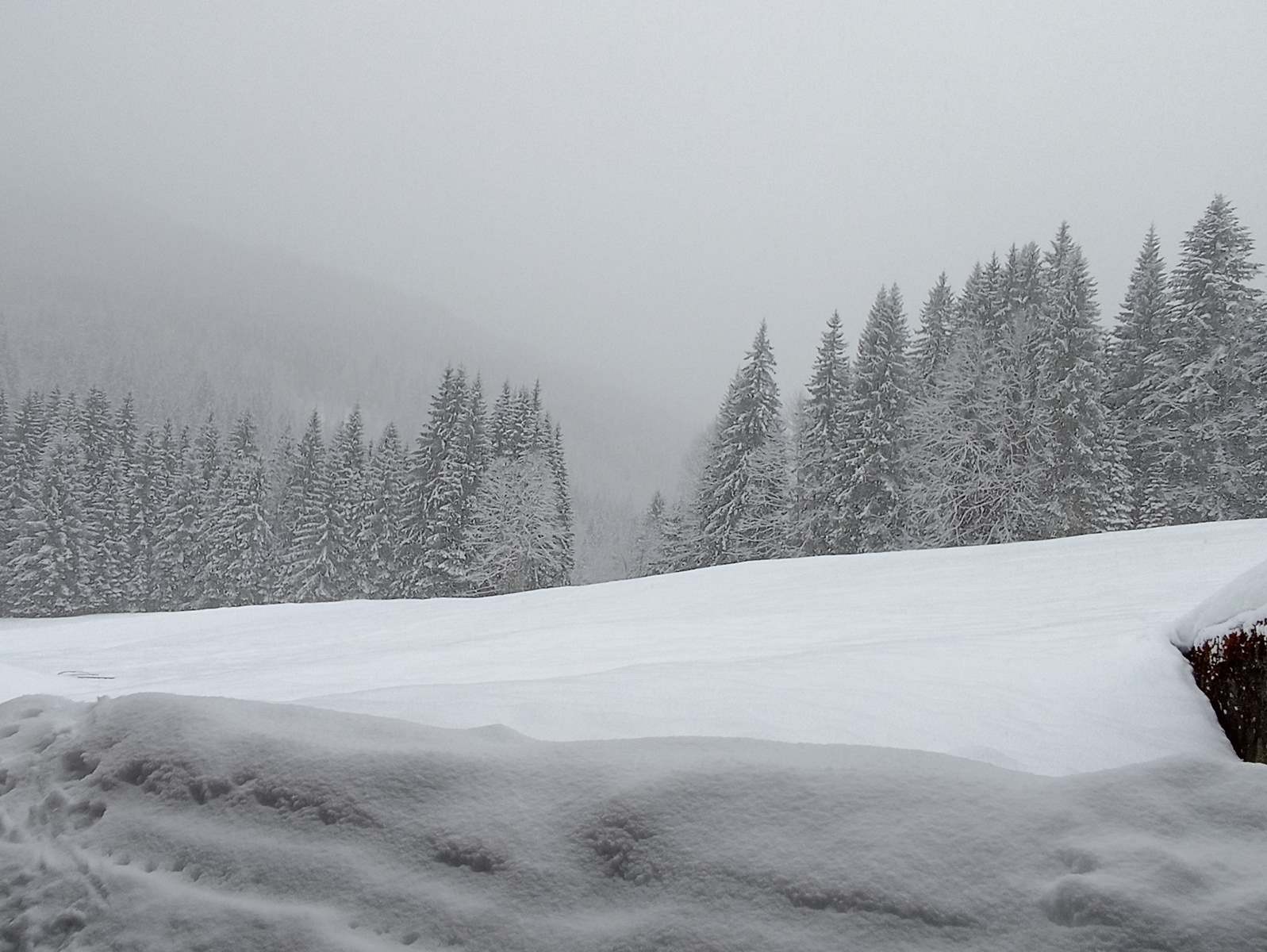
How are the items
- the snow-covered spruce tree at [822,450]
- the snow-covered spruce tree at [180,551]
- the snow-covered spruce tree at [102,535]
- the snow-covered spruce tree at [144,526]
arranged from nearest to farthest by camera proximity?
1. the snow-covered spruce tree at [822,450]
2. the snow-covered spruce tree at [102,535]
3. the snow-covered spruce tree at [144,526]
4. the snow-covered spruce tree at [180,551]

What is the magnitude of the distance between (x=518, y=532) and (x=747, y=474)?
9.31 m

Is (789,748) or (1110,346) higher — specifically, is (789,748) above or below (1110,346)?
below

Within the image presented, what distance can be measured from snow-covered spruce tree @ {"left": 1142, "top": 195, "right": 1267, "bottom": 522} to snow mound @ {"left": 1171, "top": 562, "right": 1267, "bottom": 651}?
20825 millimetres

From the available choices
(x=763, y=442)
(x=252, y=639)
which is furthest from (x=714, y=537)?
(x=252, y=639)

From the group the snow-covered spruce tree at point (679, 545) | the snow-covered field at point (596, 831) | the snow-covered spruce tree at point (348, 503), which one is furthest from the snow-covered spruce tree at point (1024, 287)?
the snow-covered spruce tree at point (348, 503)

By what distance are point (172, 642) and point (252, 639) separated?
894mm

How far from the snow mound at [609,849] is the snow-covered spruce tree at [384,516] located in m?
32.2

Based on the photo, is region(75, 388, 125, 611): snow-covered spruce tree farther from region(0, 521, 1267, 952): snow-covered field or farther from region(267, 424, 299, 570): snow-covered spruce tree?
region(0, 521, 1267, 952): snow-covered field

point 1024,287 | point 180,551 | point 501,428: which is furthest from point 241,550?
point 1024,287

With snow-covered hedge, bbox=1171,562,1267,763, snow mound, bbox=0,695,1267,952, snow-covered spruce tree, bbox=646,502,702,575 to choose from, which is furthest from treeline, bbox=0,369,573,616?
snow mound, bbox=0,695,1267,952

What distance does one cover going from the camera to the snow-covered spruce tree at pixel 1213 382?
801 inches

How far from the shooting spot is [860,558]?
397 inches

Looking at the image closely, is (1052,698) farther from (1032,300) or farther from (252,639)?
(1032,300)

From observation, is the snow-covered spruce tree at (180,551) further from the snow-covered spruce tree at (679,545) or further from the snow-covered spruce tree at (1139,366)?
the snow-covered spruce tree at (1139,366)
